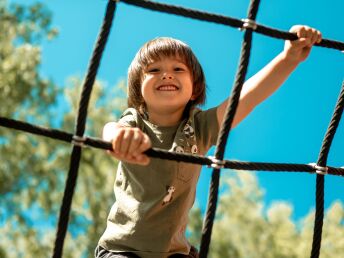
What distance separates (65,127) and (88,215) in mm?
1045

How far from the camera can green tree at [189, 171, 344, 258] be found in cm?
773

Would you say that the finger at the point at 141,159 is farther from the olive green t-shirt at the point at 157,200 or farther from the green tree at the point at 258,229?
the green tree at the point at 258,229

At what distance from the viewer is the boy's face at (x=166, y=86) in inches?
50.0

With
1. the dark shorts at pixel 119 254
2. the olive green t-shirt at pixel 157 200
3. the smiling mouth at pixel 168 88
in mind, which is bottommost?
the dark shorts at pixel 119 254

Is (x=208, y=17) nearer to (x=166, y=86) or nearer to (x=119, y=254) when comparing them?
(x=166, y=86)

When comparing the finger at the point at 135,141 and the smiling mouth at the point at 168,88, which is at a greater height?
the smiling mouth at the point at 168,88

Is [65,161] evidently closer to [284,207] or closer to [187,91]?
[284,207]

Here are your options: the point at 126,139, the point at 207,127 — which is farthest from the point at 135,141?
the point at 207,127

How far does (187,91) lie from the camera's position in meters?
1.29

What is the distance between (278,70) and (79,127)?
41 centimetres

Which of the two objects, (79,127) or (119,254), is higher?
(79,127)

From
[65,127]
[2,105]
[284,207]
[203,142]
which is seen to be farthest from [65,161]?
[203,142]

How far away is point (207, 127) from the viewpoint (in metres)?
1.29

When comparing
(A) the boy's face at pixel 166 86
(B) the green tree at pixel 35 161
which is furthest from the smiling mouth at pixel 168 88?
(B) the green tree at pixel 35 161
